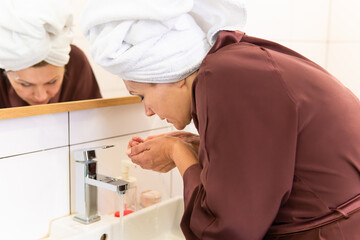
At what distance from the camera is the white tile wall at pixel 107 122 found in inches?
45.2

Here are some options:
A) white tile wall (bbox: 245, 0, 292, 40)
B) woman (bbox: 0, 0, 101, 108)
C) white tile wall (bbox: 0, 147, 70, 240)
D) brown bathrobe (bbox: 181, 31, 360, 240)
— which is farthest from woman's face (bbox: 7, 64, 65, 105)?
white tile wall (bbox: 245, 0, 292, 40)

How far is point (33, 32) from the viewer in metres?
0.95

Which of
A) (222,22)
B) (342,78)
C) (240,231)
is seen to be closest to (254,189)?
(240,231)

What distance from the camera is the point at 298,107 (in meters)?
0.77

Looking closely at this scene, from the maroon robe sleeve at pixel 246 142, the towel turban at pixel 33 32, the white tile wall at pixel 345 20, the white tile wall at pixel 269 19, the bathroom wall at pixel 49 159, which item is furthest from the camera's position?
the white tile wall at pixel 345 20

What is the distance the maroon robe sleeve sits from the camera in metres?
0.75

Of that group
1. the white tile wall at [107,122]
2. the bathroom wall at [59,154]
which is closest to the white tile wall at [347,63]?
the bathroom wall at [59,154]

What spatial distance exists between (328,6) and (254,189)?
149 centimetres

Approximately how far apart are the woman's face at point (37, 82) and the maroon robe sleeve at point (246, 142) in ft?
1.43

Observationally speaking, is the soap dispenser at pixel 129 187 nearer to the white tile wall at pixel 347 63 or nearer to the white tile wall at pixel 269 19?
the white tile wall at pixel 269 19

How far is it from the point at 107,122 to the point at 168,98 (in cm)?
34

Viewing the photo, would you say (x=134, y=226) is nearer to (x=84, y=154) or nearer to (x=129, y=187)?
(x=129, y=187)

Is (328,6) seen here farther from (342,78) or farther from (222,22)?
(222,22)

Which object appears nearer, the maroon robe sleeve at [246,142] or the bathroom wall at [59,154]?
the maroon robe sleeve at [246,142]
